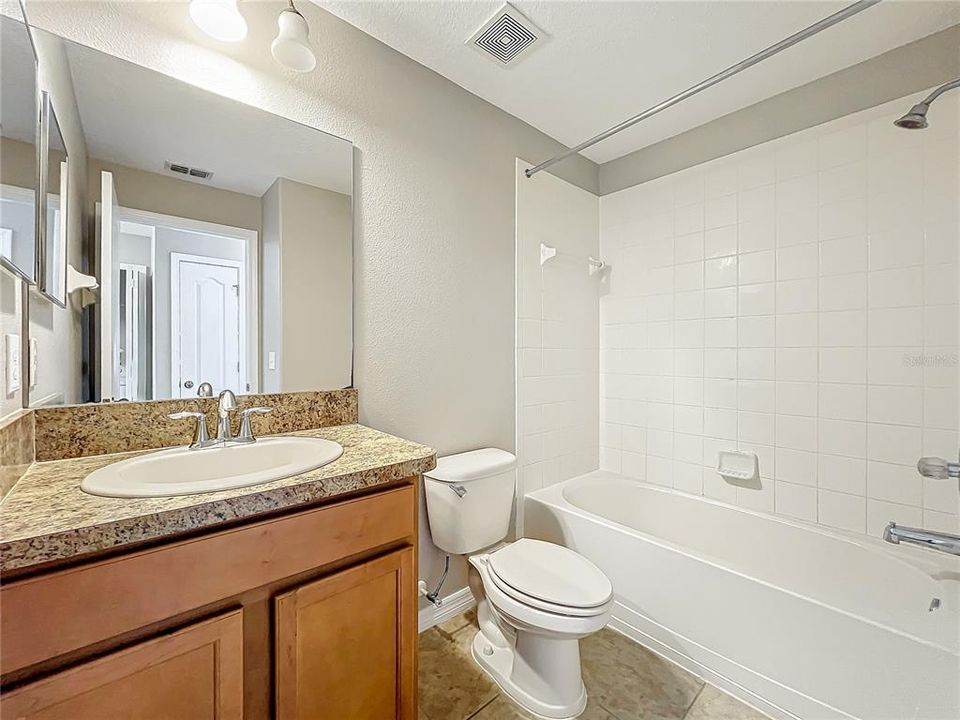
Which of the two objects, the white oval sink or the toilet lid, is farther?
the toilet lid

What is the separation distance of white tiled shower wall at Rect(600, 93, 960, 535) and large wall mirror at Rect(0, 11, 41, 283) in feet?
8.22

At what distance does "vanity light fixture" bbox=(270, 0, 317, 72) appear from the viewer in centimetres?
121

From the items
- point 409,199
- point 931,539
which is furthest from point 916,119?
point 409,199

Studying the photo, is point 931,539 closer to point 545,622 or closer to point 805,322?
point 805,322

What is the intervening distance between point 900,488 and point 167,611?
7.94ft

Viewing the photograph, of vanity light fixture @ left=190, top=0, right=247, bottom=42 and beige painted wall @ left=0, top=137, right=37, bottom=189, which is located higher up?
vanity light fixture @ left=190, top=0, right=247, bottom=42

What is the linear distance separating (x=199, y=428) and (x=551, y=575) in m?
1.25

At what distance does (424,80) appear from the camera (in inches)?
72.0

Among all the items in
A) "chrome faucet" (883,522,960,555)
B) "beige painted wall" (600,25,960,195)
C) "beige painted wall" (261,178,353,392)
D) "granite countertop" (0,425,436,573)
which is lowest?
"chrome faucet" (883,522,960,555)

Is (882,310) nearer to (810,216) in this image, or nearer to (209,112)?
(810,216)

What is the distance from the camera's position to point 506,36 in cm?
163

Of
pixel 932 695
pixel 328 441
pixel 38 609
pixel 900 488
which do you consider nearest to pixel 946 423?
pixel 900 488

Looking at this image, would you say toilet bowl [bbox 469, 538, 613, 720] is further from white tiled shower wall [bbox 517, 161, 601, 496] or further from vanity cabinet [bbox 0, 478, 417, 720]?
white tiled shower wall [bbox 517, 161, 601, 496]

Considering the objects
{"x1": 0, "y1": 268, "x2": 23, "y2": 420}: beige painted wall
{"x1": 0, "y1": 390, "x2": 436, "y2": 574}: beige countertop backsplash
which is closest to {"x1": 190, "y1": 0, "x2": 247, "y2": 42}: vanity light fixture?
{"x1": 0, "y1": 268, "x2": 23, "y2": 420}: beige painted wall
